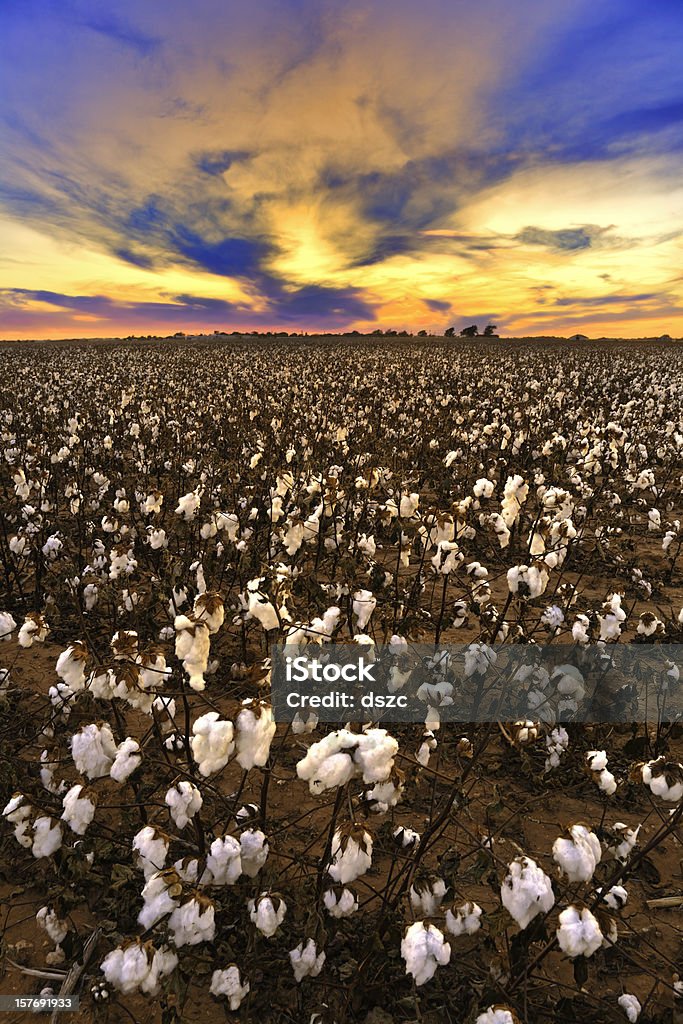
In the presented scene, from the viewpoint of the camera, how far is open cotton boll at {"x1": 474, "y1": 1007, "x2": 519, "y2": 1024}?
83.2 inches

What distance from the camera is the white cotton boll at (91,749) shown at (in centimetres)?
256

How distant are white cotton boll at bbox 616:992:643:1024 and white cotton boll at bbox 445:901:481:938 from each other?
92cm

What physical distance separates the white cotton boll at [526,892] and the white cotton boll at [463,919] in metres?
0.57

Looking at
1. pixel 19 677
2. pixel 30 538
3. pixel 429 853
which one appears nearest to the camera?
pixel 429 853

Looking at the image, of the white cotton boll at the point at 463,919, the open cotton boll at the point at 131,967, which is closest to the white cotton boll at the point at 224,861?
the open cotton boll at the point at 131,967

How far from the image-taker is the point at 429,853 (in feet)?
12.7

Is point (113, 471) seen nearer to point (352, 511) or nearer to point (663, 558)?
point (352, 511)

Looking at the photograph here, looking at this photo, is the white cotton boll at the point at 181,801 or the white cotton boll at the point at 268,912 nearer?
the white cotton boll at the point at 268,912

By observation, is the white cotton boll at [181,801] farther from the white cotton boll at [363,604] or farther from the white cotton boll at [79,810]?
the white cotton boll at [363,604]

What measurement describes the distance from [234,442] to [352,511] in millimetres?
6623

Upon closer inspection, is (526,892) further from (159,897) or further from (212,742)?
(159,897)

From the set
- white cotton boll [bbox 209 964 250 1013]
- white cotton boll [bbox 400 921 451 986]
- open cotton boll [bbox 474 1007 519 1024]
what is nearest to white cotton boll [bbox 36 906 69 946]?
white cotton boll [bbox 209 964 250 1013]

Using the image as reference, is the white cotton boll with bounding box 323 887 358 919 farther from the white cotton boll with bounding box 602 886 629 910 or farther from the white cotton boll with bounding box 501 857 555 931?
the white cotton boll with bounding box 602 886 629 910

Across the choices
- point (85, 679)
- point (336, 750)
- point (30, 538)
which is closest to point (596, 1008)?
point (336, 750)
